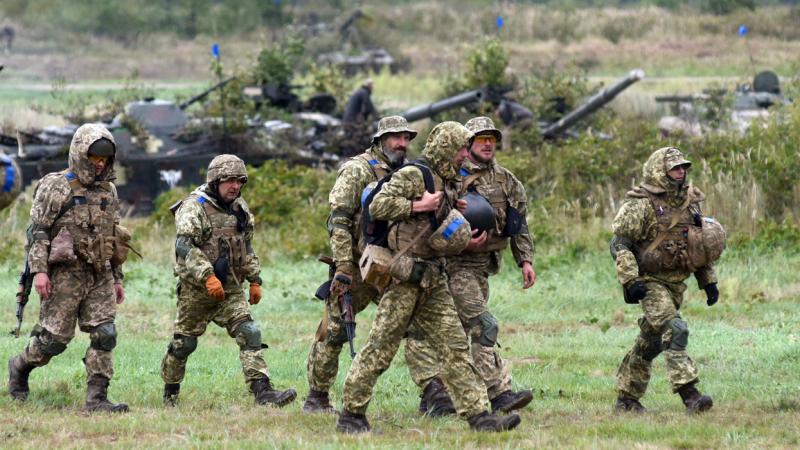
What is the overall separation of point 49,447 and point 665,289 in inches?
169

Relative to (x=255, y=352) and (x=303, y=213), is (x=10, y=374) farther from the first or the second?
(x=303, y=213)

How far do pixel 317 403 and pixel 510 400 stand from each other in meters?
1.37

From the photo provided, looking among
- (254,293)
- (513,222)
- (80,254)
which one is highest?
(513,222)

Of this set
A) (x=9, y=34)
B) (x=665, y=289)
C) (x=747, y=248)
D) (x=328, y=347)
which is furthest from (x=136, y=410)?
(x=9, y=34)

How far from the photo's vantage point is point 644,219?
10531 mm

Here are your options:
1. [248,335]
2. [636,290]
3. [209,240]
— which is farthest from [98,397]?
[636,290]

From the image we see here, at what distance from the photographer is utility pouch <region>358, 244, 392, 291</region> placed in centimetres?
928

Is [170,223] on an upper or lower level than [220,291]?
lower

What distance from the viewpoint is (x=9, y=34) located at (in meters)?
55.0

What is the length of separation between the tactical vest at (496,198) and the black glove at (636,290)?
3.40ft

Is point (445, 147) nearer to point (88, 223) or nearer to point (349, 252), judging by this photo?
point (349, 252)

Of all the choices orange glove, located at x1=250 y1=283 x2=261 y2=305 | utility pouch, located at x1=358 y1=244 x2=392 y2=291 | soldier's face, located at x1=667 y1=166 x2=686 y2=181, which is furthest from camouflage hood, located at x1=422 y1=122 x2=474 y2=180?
orange glove, located at x1=250 y1=283 x2=261 y2=305

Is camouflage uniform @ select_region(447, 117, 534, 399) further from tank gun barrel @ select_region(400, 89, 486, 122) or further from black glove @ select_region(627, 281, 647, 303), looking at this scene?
tank gun barrel @ select_region(400, 89, 486, 122)

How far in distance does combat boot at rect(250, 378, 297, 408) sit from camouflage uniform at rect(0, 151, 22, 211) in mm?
2133
